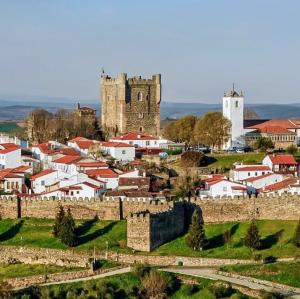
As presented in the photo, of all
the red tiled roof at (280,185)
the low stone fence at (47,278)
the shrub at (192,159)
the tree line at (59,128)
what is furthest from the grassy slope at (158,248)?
the tree line at (59,128)

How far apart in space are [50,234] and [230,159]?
19724 mm

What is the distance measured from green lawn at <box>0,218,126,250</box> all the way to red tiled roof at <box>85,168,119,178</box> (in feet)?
25.7

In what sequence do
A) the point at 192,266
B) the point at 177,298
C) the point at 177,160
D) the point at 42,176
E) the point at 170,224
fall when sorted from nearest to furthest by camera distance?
the point at 177,298
the point at 192,266
the point at 170,224
the point at 42,176
the point at 177,160

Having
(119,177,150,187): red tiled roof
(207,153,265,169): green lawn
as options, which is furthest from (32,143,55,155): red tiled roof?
(119,177,150,187): red tiled roof

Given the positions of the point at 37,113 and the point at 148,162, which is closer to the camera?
the point at 148,162

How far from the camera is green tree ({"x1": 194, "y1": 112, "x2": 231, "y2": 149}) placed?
220 ft

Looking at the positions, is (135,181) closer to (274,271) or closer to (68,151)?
(68,151)

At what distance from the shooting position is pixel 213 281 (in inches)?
1467

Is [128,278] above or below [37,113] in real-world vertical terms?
below

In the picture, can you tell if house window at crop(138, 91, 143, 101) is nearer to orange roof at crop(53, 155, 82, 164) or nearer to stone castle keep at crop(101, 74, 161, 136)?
stone castle keep at crop(101, 74, 161, 136)

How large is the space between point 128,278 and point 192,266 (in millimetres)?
3469

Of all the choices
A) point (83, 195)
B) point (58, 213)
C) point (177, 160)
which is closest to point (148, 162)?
point (177, 160)

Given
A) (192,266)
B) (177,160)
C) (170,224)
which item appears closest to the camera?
(192,266)

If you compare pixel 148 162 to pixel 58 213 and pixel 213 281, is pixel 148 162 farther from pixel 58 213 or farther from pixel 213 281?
pixel 213 281
